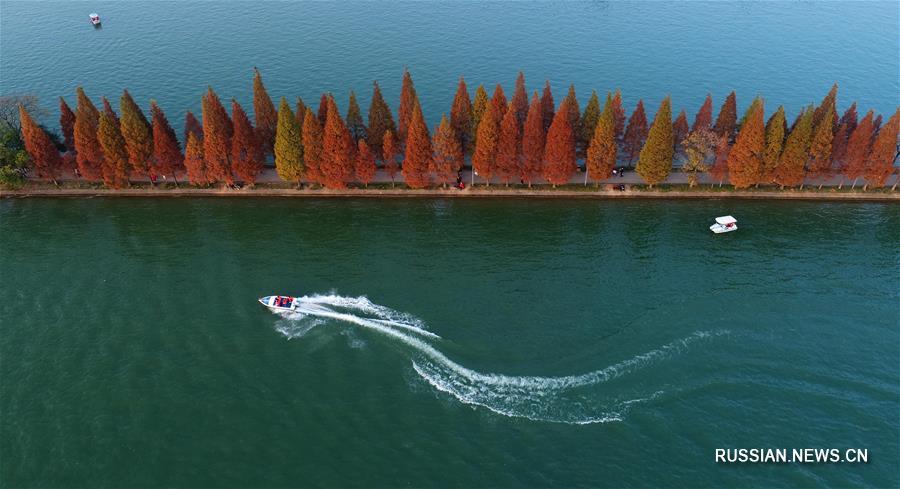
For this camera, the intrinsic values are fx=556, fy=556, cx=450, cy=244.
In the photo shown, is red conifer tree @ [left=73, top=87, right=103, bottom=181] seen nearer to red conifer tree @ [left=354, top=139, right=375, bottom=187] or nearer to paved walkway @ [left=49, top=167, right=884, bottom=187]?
paved walkway @ [left=49, top=167, right=884, bottom=187]

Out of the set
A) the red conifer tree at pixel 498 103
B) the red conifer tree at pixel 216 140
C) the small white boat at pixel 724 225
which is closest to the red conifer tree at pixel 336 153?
the red conifer tree at pixel 216 140

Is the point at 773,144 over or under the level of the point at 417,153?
over

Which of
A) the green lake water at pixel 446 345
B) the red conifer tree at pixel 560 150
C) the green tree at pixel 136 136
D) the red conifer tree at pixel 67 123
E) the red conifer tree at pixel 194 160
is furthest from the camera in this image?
the red conifer tree at pixel 67 123

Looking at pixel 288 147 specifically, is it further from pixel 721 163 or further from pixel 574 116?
pixel 721 163

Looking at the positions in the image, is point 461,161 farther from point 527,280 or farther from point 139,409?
point 139,409

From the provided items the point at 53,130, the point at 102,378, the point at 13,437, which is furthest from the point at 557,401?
the point at 53,130

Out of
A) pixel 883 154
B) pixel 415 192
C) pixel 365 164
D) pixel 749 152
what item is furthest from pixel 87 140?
pixel 883 154

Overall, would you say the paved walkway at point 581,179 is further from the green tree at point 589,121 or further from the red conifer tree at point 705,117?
the red conifer tree at point 705,117
